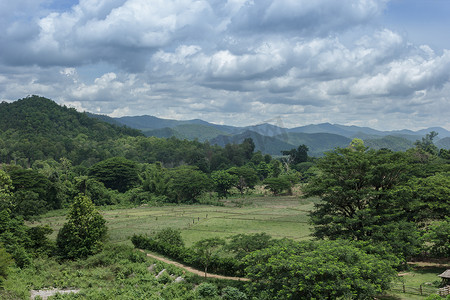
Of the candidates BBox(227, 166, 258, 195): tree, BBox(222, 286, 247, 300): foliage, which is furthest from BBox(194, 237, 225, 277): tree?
BBox(227, 166, 258, 195): tree

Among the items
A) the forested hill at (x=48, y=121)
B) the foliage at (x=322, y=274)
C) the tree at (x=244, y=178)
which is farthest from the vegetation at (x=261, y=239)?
the forested hill at (x=48, y=121)

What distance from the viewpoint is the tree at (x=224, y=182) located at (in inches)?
2879

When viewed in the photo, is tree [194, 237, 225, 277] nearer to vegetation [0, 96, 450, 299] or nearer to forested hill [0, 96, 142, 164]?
vegetation [0, 96, 450, 299]

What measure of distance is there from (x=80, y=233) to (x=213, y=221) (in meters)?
20.0

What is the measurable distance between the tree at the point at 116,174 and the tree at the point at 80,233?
4974 cm

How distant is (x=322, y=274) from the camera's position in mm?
14812

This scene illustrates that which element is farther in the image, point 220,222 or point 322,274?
point 220,222

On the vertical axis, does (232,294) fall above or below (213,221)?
above

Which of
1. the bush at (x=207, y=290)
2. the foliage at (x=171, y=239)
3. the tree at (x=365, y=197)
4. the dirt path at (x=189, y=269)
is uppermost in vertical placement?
the tree at (x=365, y=197)

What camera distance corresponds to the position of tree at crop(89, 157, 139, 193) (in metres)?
76.6

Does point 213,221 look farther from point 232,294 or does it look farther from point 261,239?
point 232,294

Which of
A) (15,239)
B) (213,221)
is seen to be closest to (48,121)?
(213,221)

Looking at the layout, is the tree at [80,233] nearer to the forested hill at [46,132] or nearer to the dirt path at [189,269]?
the dirt path at [189,269]

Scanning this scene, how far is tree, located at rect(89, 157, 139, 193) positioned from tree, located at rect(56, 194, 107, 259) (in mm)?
49741
